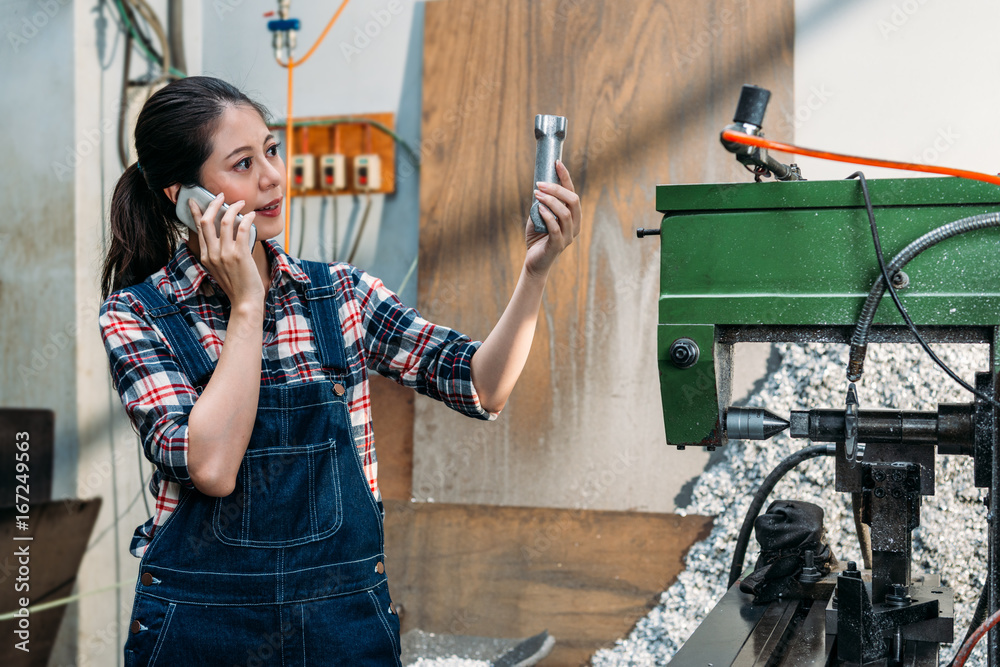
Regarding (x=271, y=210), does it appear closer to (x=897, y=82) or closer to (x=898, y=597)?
(x=898, y=597)

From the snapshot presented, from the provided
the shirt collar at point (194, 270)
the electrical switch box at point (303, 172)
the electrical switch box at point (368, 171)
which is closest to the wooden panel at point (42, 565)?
the electrical switch box at point (303, 172)

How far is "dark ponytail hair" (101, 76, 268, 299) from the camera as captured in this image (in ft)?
3.75

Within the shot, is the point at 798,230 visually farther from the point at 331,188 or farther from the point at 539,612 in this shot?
the point at 331,188

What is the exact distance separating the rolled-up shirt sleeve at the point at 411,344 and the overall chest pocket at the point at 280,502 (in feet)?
0.71

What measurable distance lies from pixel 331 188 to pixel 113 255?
1.36 metres

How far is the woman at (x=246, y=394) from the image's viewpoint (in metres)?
1.02

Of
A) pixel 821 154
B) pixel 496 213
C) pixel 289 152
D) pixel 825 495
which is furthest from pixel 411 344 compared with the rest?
pixel 289 152

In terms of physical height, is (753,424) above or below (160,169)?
below

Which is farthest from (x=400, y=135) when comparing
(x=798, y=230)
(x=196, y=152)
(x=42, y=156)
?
(x=798, y=230)

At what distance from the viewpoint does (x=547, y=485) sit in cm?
231

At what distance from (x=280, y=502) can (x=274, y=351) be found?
199mm

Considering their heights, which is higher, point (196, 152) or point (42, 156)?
point (42, 156)

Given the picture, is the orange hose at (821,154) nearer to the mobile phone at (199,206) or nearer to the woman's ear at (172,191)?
the mobile phone at (199,206)

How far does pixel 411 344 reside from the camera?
1.26m
